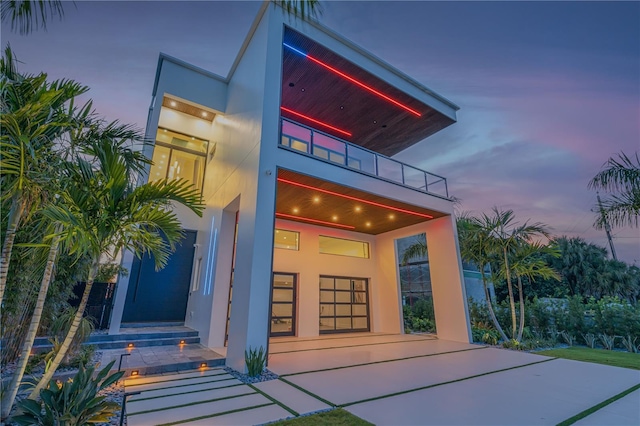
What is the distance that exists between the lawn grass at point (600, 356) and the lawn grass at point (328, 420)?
19.2ft

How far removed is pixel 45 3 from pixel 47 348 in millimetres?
6018

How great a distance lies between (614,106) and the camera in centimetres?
726

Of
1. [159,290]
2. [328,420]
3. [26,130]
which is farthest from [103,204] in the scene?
[159,290]

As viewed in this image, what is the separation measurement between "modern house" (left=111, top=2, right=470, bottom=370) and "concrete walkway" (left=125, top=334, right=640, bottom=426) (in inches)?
41.3

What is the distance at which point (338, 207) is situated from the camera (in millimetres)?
8328

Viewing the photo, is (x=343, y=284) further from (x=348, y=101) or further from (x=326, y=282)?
(x=348, y=101)

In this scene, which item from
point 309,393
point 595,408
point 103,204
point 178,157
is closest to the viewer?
point 103,204

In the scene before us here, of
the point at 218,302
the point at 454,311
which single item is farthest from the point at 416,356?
the point at 218,302

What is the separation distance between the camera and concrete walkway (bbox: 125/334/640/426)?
3.01 m

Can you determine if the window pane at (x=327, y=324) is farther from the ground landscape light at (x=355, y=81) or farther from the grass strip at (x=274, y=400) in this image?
the ground landscape light at (x=355, y=81)

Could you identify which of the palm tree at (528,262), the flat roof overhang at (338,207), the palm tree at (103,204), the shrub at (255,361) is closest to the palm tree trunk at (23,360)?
the palm tree at (103,204)

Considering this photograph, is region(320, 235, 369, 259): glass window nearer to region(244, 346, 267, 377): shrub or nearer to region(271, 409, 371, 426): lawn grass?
region(244, 346, 267, 377): shrub

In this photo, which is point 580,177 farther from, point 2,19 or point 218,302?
point 2,19

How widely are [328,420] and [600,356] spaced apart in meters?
7.07
